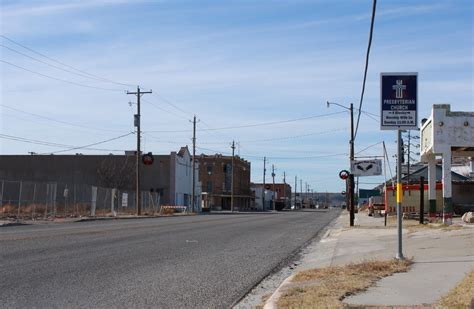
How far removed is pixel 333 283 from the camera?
385 inches

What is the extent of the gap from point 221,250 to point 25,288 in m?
8.14

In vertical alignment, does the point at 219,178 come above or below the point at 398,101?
above

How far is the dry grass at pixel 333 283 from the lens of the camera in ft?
27.0

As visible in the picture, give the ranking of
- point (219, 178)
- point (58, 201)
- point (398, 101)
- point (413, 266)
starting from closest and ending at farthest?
1. point (413, 266)
2. point (398, 101)
3. point (58, 201)
4. point (219, 178)

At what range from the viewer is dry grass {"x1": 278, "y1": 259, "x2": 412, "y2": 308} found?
324 inches

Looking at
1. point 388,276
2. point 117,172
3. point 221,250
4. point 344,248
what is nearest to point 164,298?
point 388,276

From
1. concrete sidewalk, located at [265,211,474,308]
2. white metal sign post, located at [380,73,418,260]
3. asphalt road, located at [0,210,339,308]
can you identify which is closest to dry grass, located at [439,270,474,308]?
concrete sidewalk, located at [265,211,474,308]

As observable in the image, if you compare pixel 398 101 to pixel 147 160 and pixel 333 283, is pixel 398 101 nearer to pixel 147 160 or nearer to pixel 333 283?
pixel 333 283

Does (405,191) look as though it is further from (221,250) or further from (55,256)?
(55,256)

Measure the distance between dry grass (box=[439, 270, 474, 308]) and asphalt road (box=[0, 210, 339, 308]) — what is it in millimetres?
3109

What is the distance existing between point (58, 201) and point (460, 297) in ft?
143

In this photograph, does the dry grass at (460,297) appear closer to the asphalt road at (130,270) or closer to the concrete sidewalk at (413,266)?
the concrete sidewalk at (413,266)

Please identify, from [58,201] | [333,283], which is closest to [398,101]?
[333,283]

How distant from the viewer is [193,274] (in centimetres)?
1241
